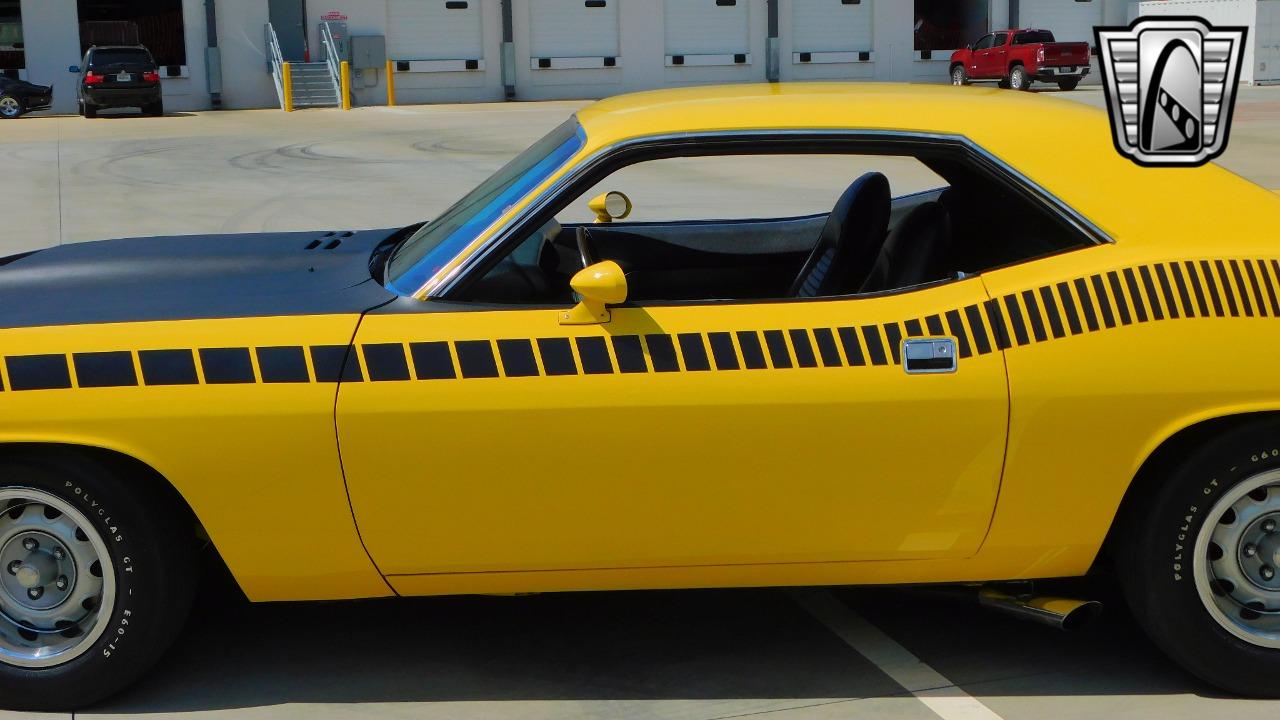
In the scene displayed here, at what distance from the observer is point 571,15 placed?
41781mm

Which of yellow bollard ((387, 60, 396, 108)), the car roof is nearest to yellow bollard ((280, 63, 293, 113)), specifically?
yellow bollard ((387, 60, 396, 108))

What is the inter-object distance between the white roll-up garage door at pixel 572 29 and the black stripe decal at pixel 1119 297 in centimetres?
3902

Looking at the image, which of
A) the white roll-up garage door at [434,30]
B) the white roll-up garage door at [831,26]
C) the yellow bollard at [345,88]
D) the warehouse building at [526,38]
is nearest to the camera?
the yellow bollard at [345,88]

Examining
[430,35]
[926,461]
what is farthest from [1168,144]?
[430,35]

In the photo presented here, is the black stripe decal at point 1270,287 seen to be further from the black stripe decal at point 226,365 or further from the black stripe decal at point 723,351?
the black stripe decal at point 226,365

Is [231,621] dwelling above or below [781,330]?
below

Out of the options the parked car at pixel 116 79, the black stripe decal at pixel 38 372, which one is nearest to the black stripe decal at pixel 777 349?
the black stripe decal at pixel 38 372

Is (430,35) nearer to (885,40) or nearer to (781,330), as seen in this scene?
(885,40)

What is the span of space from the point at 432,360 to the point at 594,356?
39 cm

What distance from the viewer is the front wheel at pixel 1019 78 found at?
3666cm

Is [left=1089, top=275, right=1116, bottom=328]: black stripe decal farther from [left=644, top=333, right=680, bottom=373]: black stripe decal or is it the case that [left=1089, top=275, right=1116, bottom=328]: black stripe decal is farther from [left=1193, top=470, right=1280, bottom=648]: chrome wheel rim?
[left=644, top=333, right=680, bottom=373]: black stripe decal

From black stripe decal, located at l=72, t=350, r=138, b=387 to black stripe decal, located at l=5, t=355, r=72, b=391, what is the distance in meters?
0.03

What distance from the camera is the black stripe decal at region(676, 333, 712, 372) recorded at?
11.7ft

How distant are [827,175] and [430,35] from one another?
85.2 ft
